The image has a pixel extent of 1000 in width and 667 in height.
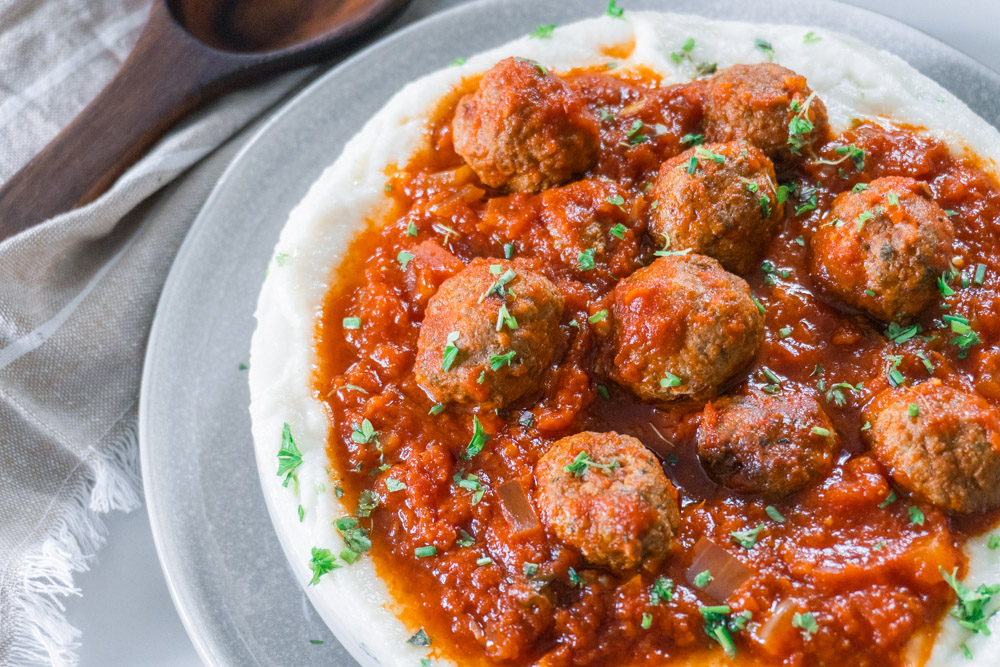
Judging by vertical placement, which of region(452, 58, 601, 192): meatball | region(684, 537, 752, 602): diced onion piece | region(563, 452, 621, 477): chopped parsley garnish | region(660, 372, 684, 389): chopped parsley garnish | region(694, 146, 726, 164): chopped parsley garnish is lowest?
region(684, 537, 752, 602): diced onion piece

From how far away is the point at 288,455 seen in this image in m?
4.90

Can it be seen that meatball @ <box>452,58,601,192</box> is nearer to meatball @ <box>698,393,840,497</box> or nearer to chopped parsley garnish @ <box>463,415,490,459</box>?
chopped parsley garnish @ <box>463,415,490,459</box>

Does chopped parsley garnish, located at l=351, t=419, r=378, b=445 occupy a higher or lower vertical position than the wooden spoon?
lower

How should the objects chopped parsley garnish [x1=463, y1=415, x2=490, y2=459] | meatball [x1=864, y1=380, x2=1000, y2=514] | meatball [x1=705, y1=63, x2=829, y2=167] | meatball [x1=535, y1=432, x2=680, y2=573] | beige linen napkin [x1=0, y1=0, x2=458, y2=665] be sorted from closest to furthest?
meatball [x1=535, y1=432, x2=680, y2=573], meatball [x1=864, y1=380, x2=1000, y2=514], chopped parsley garnish [x1=463, y1=415, x2=490, y2=459], meatball [x1=705, y1=63, x2=829, y2=167], beige linen napkin [x1=0, y1=0, x2=458, y2=665]

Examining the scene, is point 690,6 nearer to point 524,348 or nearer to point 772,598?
point 524,348

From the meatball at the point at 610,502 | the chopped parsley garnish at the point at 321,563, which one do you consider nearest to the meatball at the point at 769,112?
the meatball at the point at 610,502

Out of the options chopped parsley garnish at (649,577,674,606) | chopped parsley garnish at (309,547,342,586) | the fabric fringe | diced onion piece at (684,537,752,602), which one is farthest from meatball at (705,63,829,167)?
the fabric fringe

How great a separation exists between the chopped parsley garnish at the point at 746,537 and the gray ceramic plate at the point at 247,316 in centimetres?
246

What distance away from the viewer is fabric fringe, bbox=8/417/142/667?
5508mm

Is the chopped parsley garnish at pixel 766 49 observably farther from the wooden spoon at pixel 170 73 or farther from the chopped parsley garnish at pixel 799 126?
the wooden spoon at pixel 170 73

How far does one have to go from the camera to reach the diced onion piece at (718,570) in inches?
170

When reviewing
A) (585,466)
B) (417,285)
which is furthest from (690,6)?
(585,466)

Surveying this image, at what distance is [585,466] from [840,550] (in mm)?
1403

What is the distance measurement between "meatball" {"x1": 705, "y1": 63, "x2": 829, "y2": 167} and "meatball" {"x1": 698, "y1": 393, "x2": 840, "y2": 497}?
165cm
